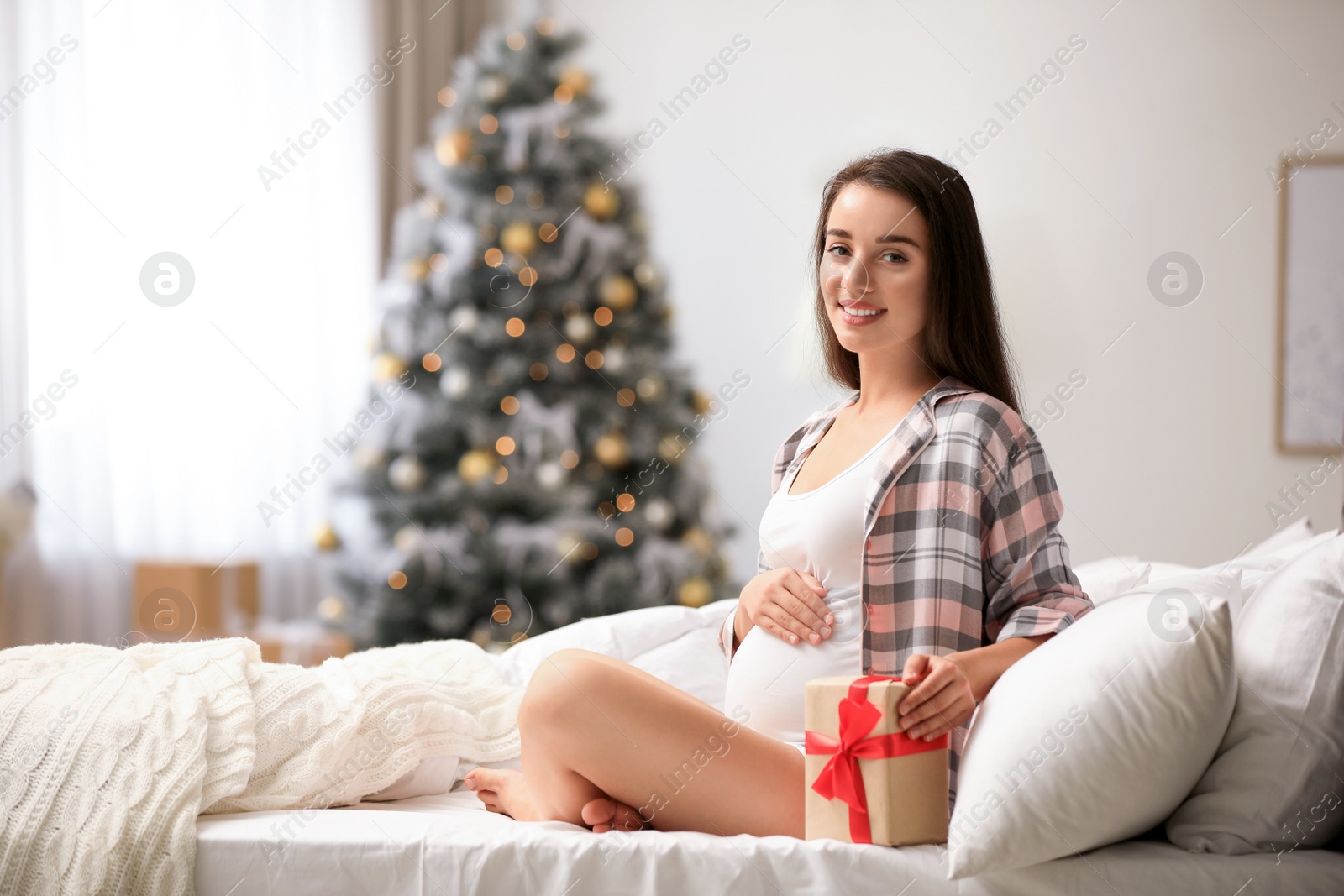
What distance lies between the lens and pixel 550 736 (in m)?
1.17

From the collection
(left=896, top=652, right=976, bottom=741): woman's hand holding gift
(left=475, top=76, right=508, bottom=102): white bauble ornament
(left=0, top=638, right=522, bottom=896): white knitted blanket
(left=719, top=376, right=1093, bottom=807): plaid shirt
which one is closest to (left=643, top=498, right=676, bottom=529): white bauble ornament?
(left=475, top=76, right=508, bottom=102): white bauble ornament

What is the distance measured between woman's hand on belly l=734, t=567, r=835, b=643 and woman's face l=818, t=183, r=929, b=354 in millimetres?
337

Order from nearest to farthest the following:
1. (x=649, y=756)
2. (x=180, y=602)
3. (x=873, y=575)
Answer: (x=649, y=756)
(x=873, y=575)
(x=180, y=602)

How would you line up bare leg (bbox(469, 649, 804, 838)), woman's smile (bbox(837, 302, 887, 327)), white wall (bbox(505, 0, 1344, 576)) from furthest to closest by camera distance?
1. white wall (bbox(505, 0, 1344, 576))
2. woman's smile (bbox(837, 302, 887, 327))
3. bare leg (bbox(469, 649, 804, 838))

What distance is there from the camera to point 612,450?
3.14 meters

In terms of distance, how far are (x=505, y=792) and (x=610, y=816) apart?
0.21 m

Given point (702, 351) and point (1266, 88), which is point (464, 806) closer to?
point (702, 351)

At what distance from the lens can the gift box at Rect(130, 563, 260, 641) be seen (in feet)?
10.7

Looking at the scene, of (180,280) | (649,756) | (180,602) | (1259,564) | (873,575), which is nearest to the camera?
(649,756)

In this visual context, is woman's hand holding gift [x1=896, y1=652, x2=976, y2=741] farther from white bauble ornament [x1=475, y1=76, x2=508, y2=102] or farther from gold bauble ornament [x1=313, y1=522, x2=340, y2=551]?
white bauble ornament [x1=475, y1=76, x2=508, y2=102]

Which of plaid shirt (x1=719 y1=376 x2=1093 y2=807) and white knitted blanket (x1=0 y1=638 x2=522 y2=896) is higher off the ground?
plaid shirt (x1=719 y1=376 x2=1093 y2=807)

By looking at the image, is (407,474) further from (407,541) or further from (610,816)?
(610,816)

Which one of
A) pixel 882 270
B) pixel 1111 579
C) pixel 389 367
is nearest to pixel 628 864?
pixel 882 270

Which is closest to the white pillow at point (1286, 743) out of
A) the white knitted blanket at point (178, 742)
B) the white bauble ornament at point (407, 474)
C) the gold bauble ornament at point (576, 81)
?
the white knitted blanket at point (178, 742)
